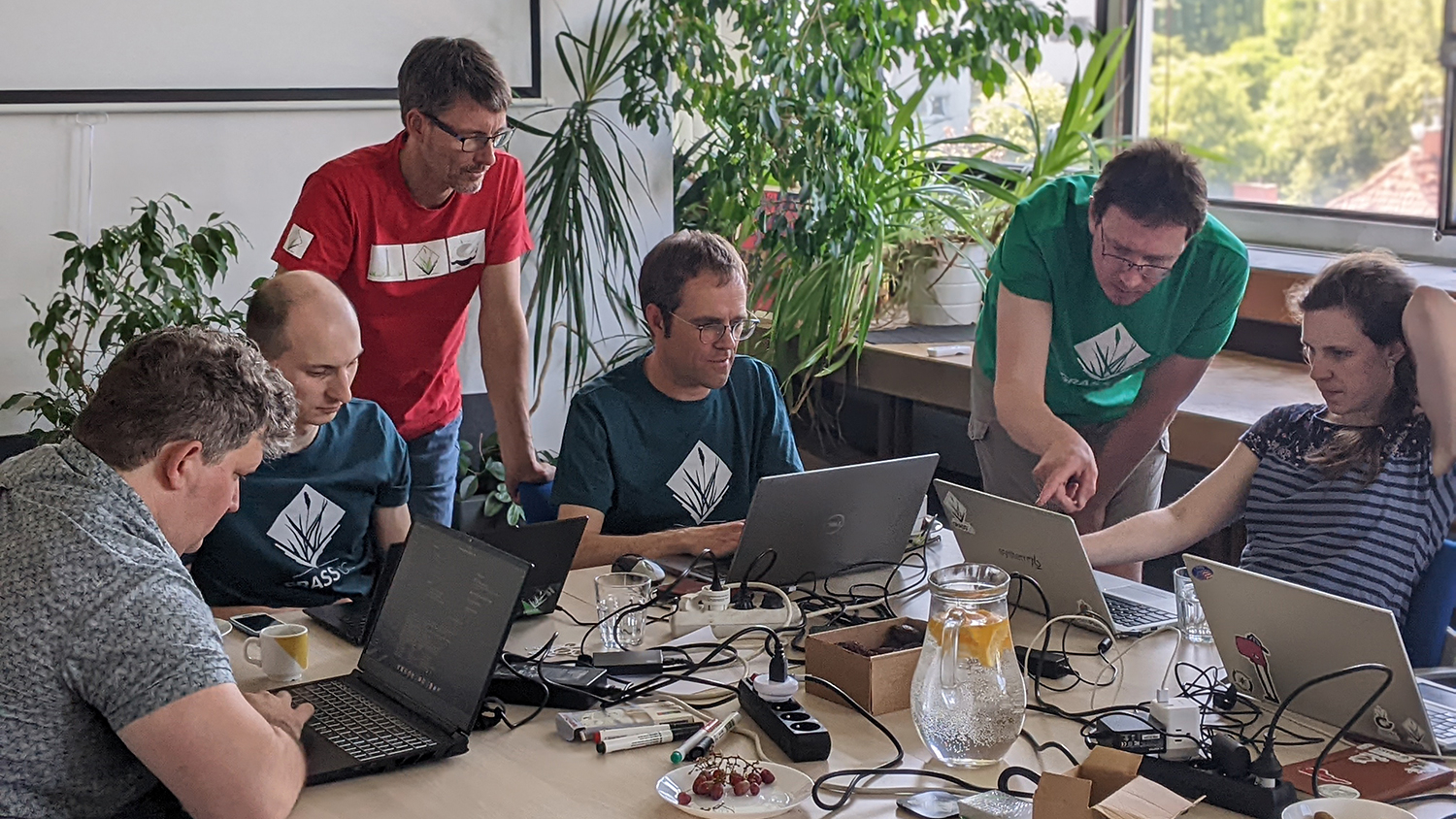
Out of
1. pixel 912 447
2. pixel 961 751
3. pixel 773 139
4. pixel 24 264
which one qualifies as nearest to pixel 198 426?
pixel 961 751

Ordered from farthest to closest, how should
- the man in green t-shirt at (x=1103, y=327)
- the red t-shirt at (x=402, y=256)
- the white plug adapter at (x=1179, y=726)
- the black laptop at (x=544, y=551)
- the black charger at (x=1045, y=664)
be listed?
the red t-shirt at (x=402, y=256), the man in green t-shirt at (x=1103, y=327), the black laptop at (x=544, y=551), the black charger at (x=1045, y=664), the white plug adapter at (x=1179, y=726)

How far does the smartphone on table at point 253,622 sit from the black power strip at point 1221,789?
1172mm

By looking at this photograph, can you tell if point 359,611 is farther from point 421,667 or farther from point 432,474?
point 432,474

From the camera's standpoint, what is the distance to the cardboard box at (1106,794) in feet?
4.42

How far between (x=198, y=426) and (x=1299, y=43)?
130 inches

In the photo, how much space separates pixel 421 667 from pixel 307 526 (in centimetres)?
69

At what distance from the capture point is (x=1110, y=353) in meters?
2.74

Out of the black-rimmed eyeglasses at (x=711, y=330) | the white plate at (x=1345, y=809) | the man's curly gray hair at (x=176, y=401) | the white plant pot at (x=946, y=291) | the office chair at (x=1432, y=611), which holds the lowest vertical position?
the office chair at (x=1432, y=611)

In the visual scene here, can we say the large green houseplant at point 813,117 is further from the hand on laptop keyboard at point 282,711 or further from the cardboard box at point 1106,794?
the cardboard box at point 1106,794

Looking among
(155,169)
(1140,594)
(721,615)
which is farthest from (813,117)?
(721,615)

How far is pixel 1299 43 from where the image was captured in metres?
3.90

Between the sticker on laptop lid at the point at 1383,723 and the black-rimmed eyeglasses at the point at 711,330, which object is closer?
the sticker on laptop lid at the point at 1383,723

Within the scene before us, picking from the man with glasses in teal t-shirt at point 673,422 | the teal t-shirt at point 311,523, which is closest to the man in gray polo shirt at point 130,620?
the teal t-shirt at point 311,523

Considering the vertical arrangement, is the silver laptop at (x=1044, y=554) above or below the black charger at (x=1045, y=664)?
above
